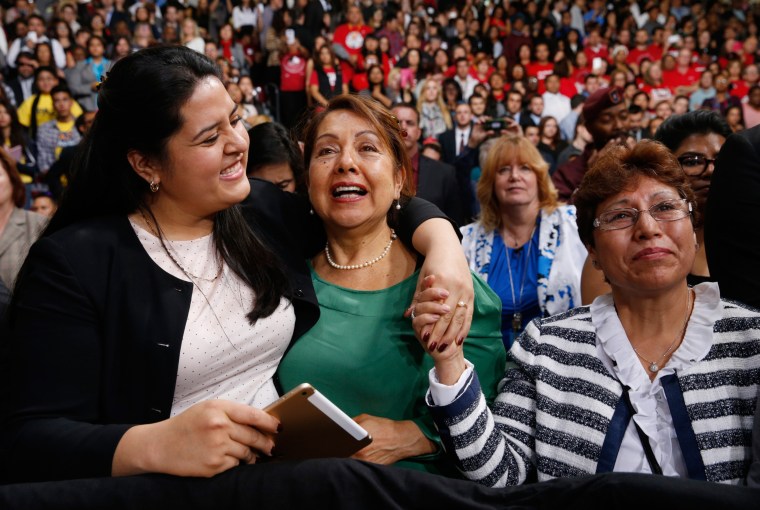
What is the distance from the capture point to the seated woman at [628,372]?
1.54 m

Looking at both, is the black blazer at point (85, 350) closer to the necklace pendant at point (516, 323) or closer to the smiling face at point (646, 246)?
the smiling face at point (646, 246)

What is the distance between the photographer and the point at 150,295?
1600mm

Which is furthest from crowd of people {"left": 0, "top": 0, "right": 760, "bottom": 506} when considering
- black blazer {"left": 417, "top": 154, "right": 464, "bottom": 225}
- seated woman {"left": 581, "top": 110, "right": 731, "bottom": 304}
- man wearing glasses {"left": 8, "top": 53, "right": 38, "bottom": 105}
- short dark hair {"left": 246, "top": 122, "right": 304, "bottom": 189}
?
man wearing glasses {"left": 8, "top": 53, "right": 38, "bottom": 105}

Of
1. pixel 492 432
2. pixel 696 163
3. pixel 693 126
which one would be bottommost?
pixel 492 432

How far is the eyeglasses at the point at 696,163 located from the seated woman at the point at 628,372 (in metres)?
0.97

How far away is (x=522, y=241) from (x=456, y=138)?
4.58 meters

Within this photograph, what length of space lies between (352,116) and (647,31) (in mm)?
12821

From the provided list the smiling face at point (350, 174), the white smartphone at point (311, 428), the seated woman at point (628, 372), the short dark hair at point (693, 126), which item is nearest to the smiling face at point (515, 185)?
the short dark hair at point (693, 126)

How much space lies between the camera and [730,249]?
73.0 inches

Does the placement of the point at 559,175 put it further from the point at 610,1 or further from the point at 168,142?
the point at 610,1

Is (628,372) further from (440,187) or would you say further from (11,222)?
(440,187)

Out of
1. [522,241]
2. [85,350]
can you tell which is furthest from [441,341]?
[522,241]

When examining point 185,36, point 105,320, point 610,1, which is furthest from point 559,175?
point 610,1

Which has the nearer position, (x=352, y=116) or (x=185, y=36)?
(x=352, y=116)
